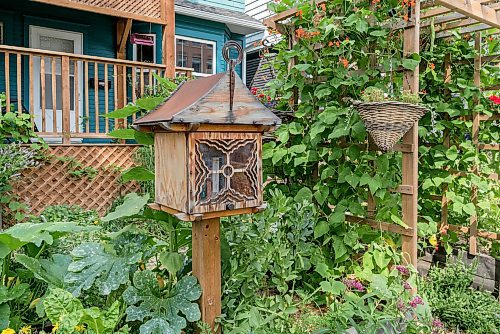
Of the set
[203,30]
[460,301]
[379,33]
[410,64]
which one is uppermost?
[203,30]

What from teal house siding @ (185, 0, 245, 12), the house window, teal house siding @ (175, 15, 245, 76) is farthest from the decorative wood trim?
teal house siding @ (185, 0, 245, 12)

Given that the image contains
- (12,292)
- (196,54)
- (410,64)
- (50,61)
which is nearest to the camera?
(12,292)

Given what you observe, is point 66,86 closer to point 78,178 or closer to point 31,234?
point 78,178

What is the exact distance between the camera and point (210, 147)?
1848mm

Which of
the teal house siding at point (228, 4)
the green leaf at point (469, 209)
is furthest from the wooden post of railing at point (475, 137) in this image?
the teal house siding at point (228, 4)

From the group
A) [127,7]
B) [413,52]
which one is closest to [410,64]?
[413,52]

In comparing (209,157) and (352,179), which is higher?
(209,157)

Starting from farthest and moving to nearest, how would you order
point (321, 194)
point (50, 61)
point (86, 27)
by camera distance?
point (86, 27) < point (50, 61) < point (321, 194)

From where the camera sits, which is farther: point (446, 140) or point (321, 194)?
point (446, 140)

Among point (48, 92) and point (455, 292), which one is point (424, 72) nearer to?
point (455, 292)

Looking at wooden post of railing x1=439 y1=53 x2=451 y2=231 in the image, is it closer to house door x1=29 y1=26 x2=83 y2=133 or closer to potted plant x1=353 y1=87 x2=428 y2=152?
potted plant x1=353 y1=87 x2=428 y2=152

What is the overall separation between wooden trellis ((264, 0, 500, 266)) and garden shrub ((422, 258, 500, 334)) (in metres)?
0.44

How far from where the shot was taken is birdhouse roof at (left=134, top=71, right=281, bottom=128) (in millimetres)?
1747

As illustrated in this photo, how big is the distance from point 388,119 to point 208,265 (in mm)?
1410
